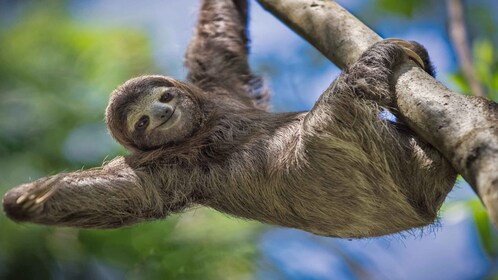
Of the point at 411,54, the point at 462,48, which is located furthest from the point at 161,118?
the point at 462,48

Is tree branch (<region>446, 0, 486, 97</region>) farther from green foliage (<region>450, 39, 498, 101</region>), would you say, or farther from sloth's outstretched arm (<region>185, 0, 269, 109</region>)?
sloth's outstretched arm (<region>185, 0, 269, 109</region>)

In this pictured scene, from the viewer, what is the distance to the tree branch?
311 inches

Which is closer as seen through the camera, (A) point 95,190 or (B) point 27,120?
(A) point 95,190

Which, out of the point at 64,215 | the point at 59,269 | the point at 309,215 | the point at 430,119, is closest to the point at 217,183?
the point at 309,215

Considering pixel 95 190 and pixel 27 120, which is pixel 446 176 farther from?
pixel 27 120

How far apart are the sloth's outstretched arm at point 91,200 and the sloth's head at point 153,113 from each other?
65 centimetres

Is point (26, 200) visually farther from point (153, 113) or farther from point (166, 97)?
point (166, 97)

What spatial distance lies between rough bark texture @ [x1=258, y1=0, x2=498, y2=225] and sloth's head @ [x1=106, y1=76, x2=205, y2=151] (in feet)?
6.21

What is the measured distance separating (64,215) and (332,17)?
128 inches

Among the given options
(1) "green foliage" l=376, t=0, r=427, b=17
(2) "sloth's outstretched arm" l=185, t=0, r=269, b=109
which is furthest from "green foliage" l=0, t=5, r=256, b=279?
(1) "green foliage" l=376, t=0, r=427, b=17

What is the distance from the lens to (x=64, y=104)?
12.2 metres

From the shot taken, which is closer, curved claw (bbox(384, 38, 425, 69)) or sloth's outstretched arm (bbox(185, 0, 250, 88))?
curved claw (bbox(384, 38, 425, 69))

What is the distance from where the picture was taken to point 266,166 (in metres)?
7.62

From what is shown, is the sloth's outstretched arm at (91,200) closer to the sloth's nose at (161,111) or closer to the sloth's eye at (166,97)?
the sloth's nose at (161,111)
